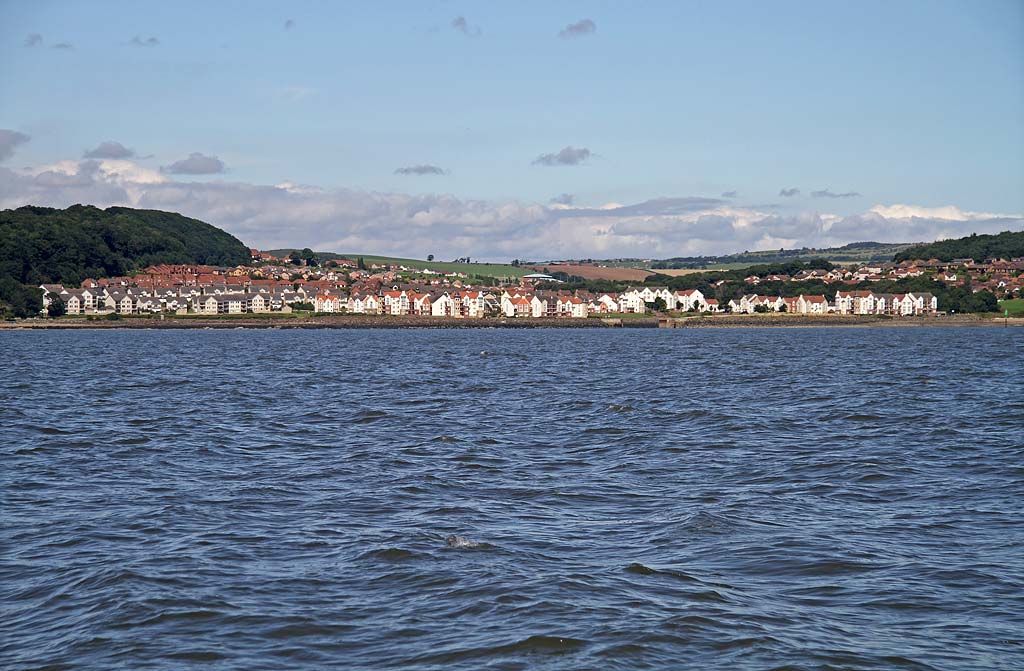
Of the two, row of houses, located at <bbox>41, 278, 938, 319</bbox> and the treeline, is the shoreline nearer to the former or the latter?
the treeline

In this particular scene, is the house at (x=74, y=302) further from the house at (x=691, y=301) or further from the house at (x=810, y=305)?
the house at (x=810, y=305)

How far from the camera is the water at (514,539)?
301 inches

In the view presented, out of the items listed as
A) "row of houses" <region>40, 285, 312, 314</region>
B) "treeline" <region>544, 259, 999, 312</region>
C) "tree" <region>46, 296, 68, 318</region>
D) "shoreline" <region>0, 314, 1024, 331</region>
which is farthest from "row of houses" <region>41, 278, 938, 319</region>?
"shoreline" <region>0, 314, 1024, 331</region>

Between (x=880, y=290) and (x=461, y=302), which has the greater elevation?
(x=880, y=290)

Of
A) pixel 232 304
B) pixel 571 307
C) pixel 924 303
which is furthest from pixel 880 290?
pixel 232 304

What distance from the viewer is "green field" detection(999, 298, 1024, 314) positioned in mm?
146775

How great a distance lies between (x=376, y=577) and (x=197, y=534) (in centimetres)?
276

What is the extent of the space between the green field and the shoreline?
5300 mm

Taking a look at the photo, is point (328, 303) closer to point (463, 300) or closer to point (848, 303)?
point (463, 300)

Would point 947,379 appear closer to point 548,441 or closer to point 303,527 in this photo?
point 548,441

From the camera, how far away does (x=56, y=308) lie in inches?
6033

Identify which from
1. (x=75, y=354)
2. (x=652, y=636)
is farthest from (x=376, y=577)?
(x=75, y=354)

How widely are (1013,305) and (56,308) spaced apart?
141821 mm

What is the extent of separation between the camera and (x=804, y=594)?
29.1ft
